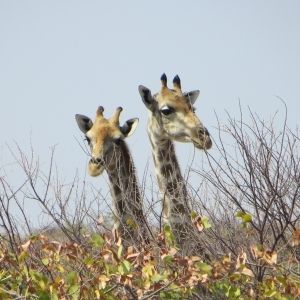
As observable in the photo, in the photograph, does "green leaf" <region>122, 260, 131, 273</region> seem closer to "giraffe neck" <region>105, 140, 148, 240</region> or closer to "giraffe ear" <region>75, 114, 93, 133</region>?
"giraffe neck" <region>105, 140, 148, 240</region>

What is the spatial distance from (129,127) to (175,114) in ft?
2.20

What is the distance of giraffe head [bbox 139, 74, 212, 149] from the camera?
8312 millimetres

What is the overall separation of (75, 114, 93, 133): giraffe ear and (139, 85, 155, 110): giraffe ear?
0.78 metres

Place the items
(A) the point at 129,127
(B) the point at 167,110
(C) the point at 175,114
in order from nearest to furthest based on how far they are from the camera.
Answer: (C) the point at 175,114, (B) the point at 167,110, (A) the point at 129,127

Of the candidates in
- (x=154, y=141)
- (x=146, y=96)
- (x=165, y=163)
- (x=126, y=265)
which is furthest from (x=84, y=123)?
(x=126, y=265)

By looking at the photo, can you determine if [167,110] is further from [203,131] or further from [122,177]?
[122,177]

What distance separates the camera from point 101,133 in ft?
27.9

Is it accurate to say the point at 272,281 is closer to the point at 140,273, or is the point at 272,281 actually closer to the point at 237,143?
the point at 140,273

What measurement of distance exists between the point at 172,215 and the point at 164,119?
1.57m

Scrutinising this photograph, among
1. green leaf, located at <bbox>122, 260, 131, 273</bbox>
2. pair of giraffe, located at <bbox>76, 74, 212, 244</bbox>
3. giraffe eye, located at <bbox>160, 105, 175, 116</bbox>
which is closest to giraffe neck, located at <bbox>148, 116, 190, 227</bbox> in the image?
pair of giraffe, located at <bbox>76, 74, 212, 244</bbox>

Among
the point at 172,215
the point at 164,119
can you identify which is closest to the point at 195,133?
the point at 164,119

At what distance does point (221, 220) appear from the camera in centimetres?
647

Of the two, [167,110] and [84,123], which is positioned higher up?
[84,123]

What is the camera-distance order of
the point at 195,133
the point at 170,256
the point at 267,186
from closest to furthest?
the point at 170,256 < the point at 267,186 < the point at 195,133
